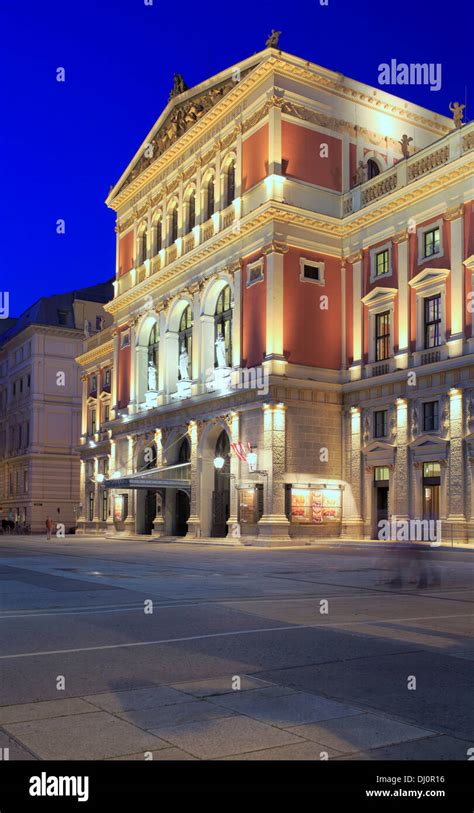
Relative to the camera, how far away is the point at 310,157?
44.0 m

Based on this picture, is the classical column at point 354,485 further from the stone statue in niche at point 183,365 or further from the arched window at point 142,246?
the arched window at point 142,246

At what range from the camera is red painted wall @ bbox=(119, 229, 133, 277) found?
60.8 meters

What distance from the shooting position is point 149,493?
55750mm

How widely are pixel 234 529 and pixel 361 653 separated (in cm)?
3336

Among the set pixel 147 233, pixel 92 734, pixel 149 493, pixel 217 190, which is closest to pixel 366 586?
pixel 92 734

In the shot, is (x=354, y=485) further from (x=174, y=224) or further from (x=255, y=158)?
(x=174, y=224)

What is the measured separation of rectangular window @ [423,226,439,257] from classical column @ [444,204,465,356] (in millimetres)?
1226

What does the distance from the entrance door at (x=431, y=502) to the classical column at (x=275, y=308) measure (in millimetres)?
9132

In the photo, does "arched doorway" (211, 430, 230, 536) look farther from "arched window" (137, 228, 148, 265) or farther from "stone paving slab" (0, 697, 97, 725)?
"stone paving slab" (0, 697, 97, 725)

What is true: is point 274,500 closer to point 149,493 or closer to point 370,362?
point 370,362

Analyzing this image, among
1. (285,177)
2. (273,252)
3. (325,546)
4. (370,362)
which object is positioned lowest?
(325,546)

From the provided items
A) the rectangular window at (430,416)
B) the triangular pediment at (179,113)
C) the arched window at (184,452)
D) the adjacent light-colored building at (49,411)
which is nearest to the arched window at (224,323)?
the arched window at (184,452)

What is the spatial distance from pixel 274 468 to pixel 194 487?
334 inches

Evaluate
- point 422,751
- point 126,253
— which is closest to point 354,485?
point 126,253
